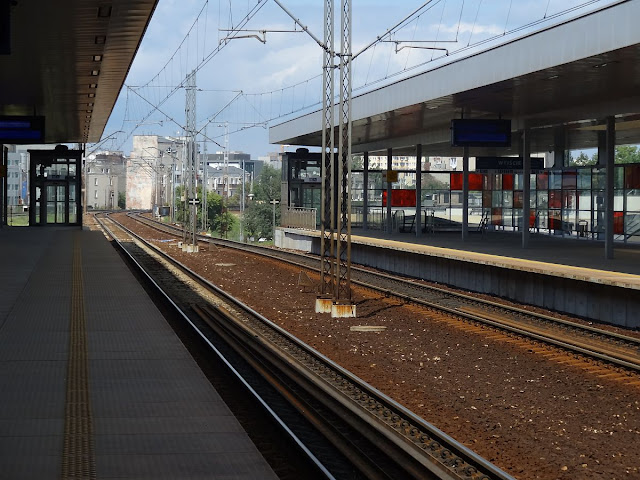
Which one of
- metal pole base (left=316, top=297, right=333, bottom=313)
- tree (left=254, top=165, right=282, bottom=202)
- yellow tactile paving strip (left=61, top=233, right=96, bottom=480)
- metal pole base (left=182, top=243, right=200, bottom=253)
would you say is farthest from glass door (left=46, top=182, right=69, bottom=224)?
tree (left=254, top=165, right=282, bottom=202)

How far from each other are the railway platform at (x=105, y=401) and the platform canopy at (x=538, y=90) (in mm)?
8748

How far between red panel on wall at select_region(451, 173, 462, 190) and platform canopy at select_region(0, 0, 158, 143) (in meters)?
15.8

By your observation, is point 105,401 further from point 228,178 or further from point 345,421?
point 228,178

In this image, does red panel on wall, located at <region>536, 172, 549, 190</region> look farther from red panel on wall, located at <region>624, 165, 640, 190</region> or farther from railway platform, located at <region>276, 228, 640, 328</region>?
red panel on wall, located at <region>624, 165, 640, 190</region>

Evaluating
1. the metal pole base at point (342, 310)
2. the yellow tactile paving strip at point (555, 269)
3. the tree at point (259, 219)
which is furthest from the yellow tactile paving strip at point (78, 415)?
the tree at point (259, 219)

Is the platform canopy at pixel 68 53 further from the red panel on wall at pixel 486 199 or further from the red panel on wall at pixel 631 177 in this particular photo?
the red panel on wall at pixel 486 199

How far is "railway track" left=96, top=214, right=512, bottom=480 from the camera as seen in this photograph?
305 inches

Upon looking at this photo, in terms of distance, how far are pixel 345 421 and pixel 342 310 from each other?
8842mm

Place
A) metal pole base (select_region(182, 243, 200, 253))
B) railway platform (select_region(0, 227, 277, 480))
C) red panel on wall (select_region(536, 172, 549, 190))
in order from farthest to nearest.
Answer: metal pole base (select_region(182, 243, 200, 253)), red panel on wall (select_region(536, 172, 549, 190)), railway platform (select_region(0, 227, 277, 480))

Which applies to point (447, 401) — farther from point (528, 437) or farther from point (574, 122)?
point (574, 122)

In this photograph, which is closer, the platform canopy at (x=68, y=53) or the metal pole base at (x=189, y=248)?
the platform canopy at (x=68, y=53)

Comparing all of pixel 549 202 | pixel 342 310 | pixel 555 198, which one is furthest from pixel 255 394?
pixel 549 202

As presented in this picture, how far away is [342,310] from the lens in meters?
18.3

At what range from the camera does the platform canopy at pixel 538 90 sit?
53.0 ft
